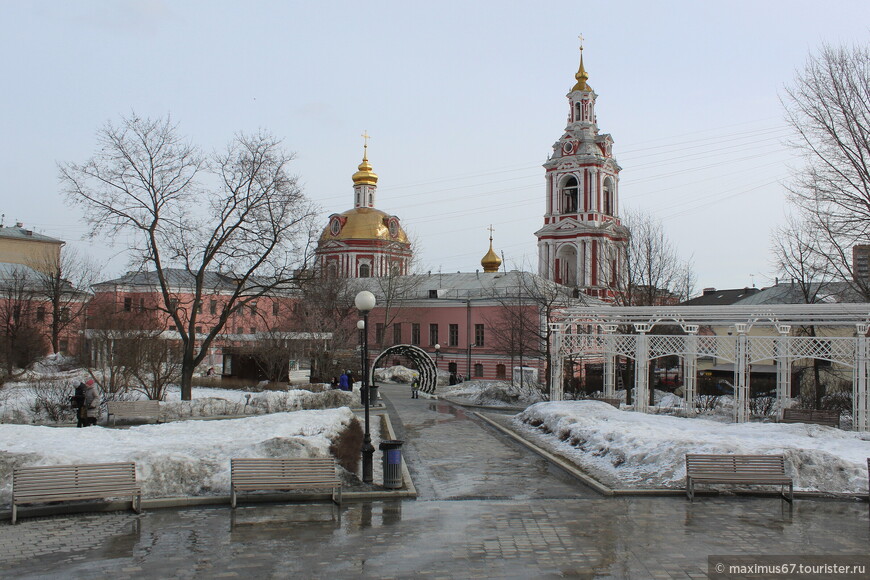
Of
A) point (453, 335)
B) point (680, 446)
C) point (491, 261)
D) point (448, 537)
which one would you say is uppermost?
point (491, 261)

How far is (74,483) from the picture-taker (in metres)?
9.54

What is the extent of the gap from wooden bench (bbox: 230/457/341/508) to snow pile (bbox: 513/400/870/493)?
15.2 feet

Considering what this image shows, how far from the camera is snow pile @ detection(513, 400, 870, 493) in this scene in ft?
38.2

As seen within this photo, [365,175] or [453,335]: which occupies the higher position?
[365,175]

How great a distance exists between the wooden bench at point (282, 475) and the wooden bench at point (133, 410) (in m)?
8.32

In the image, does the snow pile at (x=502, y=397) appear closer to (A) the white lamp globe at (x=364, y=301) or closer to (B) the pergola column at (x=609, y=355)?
(B) the pergola column at (x=609, y=355)

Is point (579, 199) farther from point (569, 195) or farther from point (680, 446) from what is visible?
point (680, 446)

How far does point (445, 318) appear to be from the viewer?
161ft

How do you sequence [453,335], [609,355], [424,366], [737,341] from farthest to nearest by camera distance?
[453,335], [424,366], [609,355], [737,341]

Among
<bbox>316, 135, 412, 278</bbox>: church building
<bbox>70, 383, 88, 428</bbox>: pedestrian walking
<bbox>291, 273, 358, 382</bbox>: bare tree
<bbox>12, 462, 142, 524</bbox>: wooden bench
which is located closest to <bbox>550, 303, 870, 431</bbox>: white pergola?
<bbox>291, 273, 358, 382</bbox>: bare tree

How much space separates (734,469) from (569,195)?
143ft

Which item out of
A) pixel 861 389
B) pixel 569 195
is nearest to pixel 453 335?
pixel 569 195

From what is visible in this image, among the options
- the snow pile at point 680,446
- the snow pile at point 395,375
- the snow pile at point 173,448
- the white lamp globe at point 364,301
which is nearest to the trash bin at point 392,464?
the snow pile at point 173,448

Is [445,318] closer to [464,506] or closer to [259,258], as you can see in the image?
[259,258]
